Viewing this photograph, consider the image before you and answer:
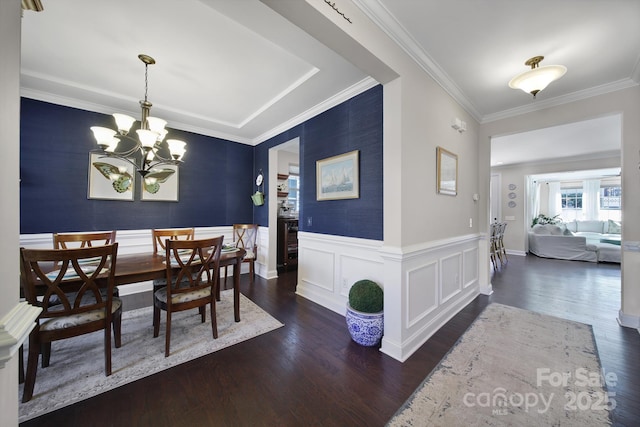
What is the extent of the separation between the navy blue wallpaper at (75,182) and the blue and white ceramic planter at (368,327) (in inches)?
127

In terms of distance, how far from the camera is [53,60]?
2336 mm

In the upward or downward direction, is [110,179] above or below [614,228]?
above

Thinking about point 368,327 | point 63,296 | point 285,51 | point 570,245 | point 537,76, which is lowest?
point 368,327

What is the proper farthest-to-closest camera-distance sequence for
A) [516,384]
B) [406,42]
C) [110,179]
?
[110,179]
[406,42]
[516,384]

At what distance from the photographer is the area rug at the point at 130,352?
157 cm

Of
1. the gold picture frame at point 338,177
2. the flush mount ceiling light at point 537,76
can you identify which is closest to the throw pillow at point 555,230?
the flush mount ceiling light at point 537,76

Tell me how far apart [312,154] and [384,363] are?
8.41 ft

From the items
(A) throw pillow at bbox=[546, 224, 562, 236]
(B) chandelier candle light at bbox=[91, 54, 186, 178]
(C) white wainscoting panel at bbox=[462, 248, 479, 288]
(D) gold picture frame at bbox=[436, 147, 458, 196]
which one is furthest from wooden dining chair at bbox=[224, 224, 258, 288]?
(A) throw pillow at bbox=[546, 224, 562, 236]

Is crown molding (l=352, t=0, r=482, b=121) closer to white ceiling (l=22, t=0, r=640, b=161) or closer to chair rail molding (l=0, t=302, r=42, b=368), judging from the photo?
white ceiling (l=22, t=0, r=640, b=161)

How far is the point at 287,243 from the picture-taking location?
15.6ft

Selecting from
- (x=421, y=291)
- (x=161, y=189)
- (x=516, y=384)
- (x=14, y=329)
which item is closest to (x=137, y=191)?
(x=161, y=189)

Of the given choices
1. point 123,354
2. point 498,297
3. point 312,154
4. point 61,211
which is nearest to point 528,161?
point 498,297

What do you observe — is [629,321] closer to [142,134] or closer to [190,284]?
[190,284]

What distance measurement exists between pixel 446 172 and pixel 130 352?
3.51 meters
